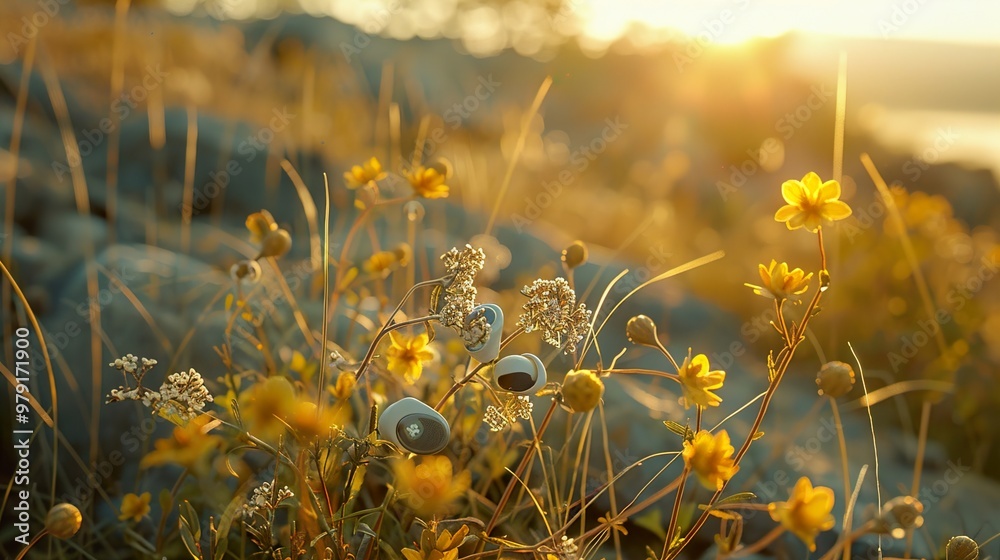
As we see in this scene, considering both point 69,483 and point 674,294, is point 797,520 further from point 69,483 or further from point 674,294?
point 674,294

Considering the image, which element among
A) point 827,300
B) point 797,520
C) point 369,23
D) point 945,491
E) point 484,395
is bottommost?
point 945,491

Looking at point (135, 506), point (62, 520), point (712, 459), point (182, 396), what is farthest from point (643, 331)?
point (135, 506)

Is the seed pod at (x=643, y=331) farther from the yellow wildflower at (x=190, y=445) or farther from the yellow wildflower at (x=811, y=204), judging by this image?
the yellow wildflower at (x=190, y=445)

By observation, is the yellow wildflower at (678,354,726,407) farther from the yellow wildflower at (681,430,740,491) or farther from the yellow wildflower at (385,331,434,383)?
the yellow wildflower at (385,331,434,383)

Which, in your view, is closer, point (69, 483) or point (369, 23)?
point (69, 483)

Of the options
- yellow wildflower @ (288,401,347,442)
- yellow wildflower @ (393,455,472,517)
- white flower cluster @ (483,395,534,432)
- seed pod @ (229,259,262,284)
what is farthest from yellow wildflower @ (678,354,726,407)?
seed pod @ (229,259,262,284)

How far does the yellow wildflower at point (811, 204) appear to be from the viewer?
1080 millimetres

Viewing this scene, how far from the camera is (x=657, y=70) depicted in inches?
607

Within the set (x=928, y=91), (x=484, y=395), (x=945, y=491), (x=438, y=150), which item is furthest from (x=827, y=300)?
(x=928, y=91)

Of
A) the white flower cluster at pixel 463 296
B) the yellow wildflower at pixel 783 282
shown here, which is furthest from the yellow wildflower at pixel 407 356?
the yellow wildflower at pixel 783 282

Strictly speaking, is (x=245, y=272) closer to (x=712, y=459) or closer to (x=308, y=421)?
(x=308, y=421)

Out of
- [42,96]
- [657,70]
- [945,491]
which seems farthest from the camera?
[657,70]

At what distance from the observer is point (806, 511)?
782 millimetres

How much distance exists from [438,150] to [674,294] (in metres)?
A: 2.97
